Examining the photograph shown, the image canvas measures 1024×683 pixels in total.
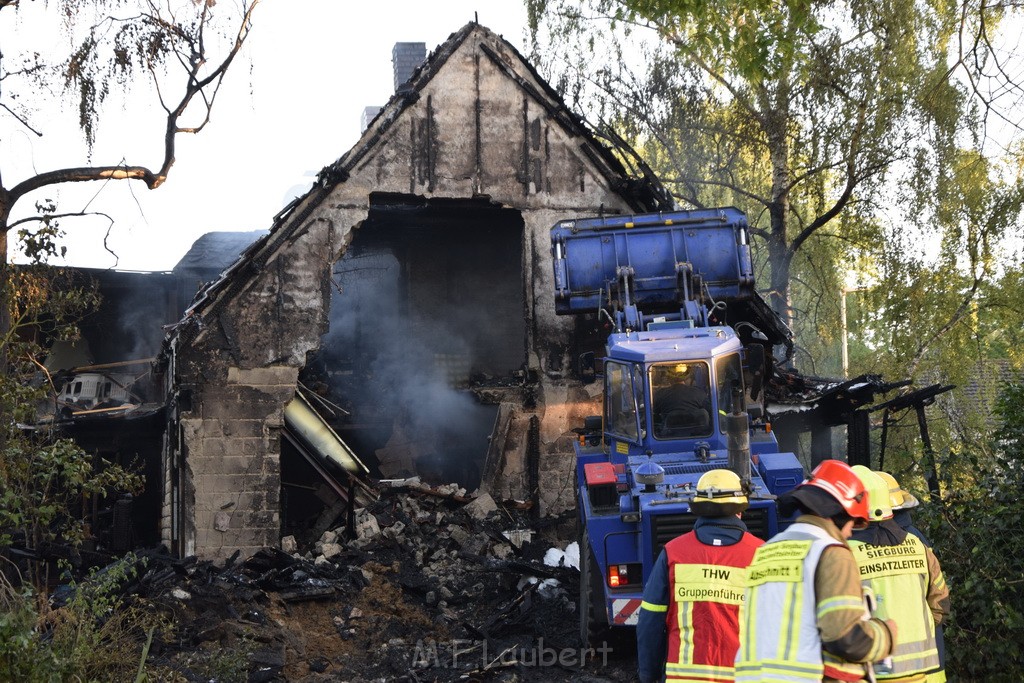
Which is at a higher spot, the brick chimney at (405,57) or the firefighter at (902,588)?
the brick chimney at (405,57)

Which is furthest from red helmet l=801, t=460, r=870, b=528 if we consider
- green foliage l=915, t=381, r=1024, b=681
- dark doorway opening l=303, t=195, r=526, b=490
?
dark doorway opening l=303, t=195, r=526, b=490

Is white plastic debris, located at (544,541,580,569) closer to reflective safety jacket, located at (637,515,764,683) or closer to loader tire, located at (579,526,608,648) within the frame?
loader tire, located at (579,526,608,648)

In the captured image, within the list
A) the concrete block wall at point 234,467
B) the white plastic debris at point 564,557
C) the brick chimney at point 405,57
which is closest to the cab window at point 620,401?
the white plastic debris at point 564,557

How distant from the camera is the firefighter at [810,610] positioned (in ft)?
14.3

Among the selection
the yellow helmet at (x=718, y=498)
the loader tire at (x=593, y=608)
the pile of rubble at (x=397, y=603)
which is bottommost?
the pile of rubble at (x=397, y=603)

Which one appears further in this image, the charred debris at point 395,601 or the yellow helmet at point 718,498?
the charred debris at point 395,601

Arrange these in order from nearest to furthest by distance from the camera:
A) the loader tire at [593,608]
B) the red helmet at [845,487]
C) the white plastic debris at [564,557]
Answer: the red helmet at [845,487]
the loader tire at [593,608]
the white plastic debris at [564,557]

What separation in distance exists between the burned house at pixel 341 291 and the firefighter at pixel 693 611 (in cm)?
998

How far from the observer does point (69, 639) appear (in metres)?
8.78

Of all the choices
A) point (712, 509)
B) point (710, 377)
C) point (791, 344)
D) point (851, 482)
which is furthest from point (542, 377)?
point (851, 482)

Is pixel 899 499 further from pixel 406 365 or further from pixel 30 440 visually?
pixel 406 365

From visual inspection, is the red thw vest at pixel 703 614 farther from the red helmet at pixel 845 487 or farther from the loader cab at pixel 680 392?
the loader cab at pixel 680 392

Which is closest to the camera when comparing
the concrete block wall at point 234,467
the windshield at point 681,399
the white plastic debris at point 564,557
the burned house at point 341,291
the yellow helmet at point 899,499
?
the yellow helmet at point 899,499

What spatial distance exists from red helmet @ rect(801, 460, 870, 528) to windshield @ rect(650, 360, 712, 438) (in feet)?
18.8
